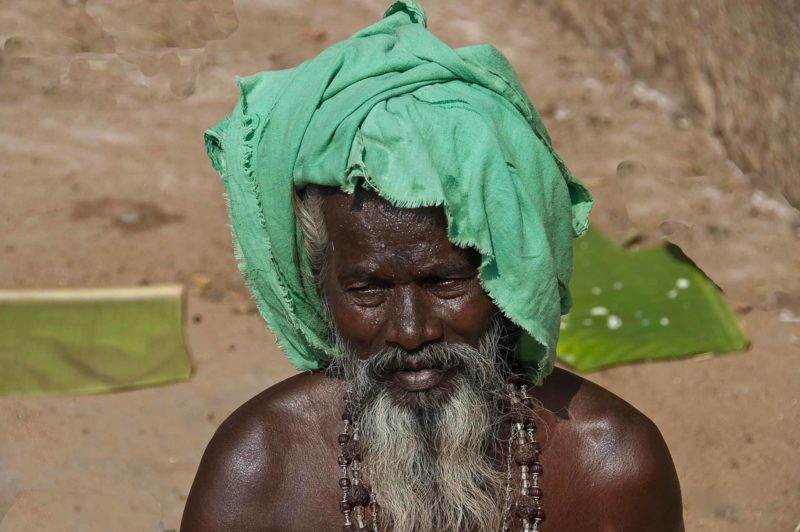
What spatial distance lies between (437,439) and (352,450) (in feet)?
0.73

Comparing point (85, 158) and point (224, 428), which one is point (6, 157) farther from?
point (224, 428)

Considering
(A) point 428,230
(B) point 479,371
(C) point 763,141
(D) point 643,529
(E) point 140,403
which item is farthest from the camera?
(C) point 763,141

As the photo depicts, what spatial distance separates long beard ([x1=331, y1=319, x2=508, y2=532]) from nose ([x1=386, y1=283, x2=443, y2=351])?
0.04 meters

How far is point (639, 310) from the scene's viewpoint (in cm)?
517

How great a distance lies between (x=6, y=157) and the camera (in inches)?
249

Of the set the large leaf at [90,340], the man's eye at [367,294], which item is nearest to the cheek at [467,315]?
the man's eye at [367,294]

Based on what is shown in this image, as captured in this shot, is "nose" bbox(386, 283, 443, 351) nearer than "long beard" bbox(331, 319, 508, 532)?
Yes

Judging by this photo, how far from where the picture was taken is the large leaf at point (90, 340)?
4938 mm

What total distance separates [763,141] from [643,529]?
3.56 meters

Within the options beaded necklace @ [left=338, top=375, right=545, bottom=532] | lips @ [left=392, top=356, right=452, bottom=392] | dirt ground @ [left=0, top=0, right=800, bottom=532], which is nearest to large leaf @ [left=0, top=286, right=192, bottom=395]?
dirt ground @ [left=0, top=0, right=800, bottom=532]

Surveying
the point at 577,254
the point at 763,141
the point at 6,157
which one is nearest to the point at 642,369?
the point at 577,254

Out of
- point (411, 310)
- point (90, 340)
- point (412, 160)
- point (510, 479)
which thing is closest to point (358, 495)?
point (510, 479)

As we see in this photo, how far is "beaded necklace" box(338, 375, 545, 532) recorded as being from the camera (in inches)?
110

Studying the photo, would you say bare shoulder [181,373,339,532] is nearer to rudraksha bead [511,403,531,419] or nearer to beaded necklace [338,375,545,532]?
beaded necklace [338,375,545,532]
